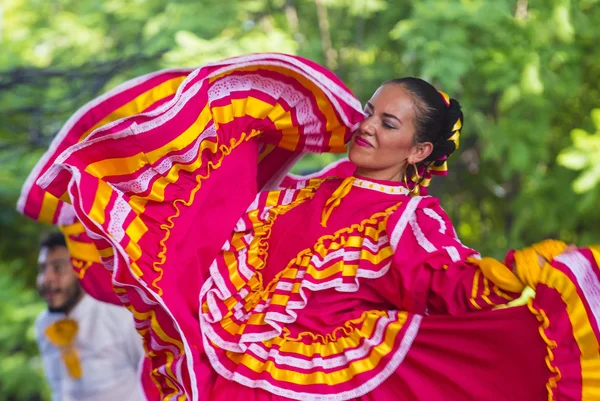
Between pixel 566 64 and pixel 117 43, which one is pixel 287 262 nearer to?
pixel 566 64

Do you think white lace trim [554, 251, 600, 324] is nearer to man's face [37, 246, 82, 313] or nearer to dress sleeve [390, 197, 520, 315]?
dress sleeve [390, 197, 520, 315]

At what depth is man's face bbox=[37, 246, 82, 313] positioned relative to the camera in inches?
154

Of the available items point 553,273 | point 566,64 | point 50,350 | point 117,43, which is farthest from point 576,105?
point 553,273

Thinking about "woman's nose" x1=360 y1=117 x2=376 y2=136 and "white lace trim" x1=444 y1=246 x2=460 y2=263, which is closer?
"white lace trim" x1=444 y1=246 x2=460 y2=263

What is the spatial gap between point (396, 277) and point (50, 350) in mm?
2420

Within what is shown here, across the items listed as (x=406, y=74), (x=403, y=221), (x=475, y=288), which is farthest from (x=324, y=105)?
(x=406, y=74)

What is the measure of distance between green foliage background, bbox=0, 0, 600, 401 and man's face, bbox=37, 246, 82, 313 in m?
0.70

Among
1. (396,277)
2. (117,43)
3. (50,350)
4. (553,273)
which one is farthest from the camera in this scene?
(117,43)

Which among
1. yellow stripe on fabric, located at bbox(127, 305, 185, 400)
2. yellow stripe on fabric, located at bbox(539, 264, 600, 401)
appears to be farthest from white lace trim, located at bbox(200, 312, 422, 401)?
yellow stripe on fabric, located at bbox(539, 264, 600, 401)

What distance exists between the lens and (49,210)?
106 inches

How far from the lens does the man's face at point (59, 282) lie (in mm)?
3916

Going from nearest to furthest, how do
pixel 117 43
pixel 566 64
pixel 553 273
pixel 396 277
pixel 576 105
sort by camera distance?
pixel 553 273, pixel 396 277, pixel 566 64, pixel 576 105, pixel 117 43

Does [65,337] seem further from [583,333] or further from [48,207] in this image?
[583,333]

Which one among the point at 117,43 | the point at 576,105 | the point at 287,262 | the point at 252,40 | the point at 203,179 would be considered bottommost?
the point at 287,262
